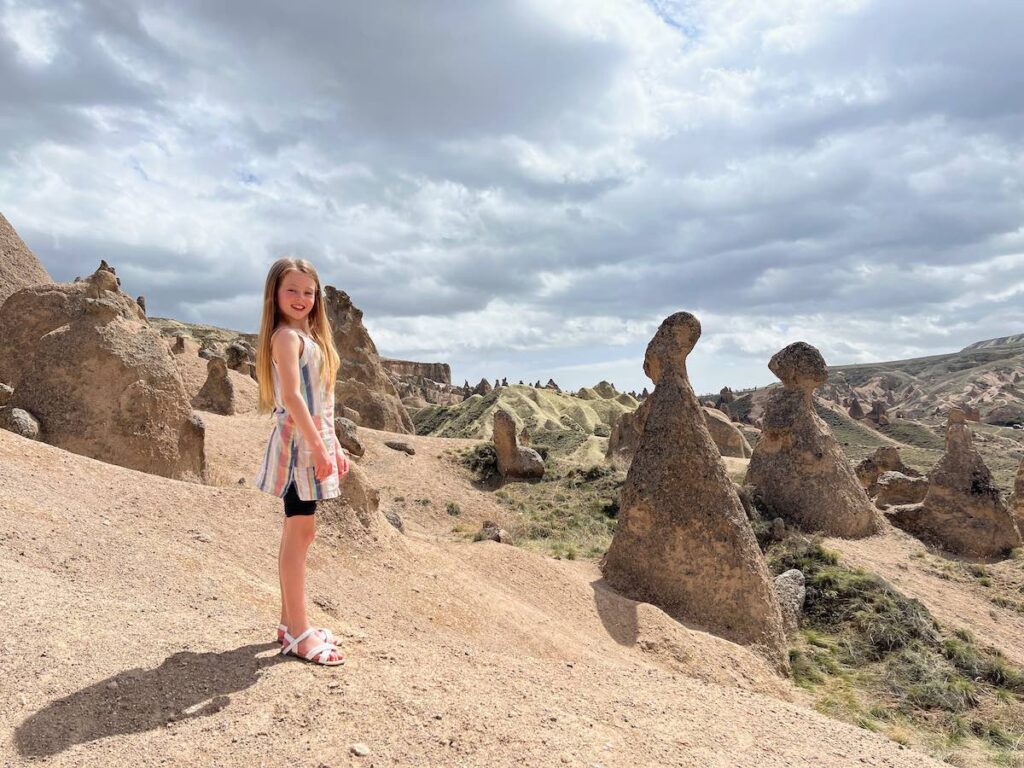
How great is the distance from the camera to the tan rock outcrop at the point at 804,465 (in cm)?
1155

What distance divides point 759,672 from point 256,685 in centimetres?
606

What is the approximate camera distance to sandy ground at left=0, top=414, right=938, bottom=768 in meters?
2.48

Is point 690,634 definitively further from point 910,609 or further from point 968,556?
point 968,556

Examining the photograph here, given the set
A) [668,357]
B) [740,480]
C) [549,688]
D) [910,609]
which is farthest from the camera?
[740,480]

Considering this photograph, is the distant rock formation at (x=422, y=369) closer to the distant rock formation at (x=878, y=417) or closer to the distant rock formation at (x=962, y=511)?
the distant rock formation at (x=878, y=417)

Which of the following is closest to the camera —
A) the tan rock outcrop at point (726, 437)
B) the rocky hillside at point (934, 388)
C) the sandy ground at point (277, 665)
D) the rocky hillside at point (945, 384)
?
the sandy ground at point (277, 665)

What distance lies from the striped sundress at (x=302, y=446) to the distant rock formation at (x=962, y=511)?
522 inches

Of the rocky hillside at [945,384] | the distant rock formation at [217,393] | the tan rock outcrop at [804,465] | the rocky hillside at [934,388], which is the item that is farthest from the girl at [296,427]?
the rocky hillside at [945,384]

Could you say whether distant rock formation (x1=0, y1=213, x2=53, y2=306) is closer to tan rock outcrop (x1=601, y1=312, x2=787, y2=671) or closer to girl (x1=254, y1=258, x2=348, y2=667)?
tan rock outcrop (x1=601, y1=312, x2=787, y2=671)

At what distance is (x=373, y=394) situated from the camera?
26.0m

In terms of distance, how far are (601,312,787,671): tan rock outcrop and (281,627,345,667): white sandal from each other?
5726 mm

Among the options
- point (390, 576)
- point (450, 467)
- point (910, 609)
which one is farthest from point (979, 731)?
point (450, 467)

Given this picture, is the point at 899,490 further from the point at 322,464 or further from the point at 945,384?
the point at 945,384

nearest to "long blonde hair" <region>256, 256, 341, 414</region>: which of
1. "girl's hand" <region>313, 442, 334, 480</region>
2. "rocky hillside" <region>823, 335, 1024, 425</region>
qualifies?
"girl's hand" <region>313, 442, 334, 480</region>
